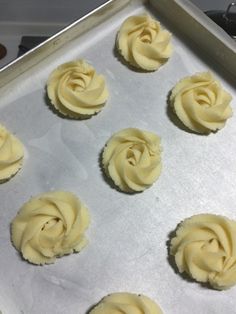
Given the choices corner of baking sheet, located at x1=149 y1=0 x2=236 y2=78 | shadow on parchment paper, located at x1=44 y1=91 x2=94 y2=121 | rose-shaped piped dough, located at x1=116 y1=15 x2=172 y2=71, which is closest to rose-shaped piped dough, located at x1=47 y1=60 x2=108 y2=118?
shadow on parchment paper, located at x1=44 y1=91 x2=94 y2=121

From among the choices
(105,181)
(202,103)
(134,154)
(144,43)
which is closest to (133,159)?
(134,154)

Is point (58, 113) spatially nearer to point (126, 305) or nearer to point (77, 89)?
point (77, 89)

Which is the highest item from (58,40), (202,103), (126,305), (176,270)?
(58,40)

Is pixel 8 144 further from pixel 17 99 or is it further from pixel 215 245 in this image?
pixel 215 245

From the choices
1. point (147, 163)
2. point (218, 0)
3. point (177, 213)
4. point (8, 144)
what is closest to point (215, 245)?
point (177, 213)

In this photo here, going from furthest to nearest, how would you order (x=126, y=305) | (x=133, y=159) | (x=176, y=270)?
(x=133, y=159) < (x=176, y=270) < (x=126, y=305)

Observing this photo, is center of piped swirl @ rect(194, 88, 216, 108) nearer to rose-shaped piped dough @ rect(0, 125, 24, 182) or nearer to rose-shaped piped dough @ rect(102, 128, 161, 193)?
rose-shaped piped dough @ rect(102, 128, 161, 193)

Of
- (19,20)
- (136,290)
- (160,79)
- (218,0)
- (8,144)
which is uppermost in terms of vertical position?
(218,0)
